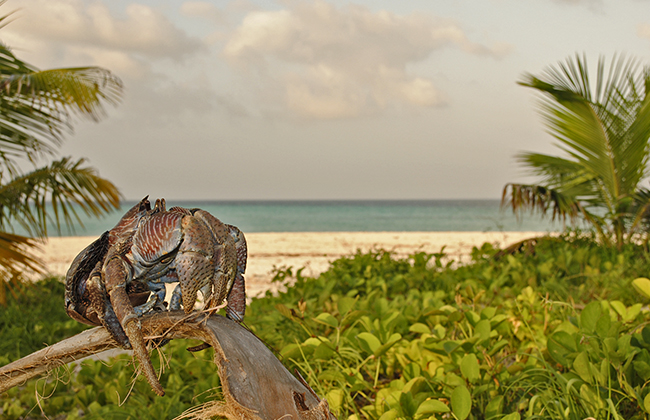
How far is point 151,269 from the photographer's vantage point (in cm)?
91

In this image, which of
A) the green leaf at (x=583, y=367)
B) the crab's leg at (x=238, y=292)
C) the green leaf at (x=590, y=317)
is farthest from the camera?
the green leaf at (x=590, y=317)

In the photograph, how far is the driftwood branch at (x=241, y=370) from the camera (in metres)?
0.80

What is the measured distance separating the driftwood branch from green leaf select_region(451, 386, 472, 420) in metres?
0.87

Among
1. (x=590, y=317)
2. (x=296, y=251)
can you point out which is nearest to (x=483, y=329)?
(x=590, y=317)

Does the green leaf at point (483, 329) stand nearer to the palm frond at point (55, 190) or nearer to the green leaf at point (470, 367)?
the green leaf at point (470, 367)

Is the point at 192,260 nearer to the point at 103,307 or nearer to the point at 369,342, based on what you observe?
the point at 103,307

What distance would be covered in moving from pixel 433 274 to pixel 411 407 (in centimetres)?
309

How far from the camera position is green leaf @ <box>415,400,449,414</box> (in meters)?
1.61

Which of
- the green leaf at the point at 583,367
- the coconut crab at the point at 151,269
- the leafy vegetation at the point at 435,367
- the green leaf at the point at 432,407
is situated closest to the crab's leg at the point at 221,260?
the coconut crab at the point at 151,269

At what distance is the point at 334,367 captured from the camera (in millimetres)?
2143

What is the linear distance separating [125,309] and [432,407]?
1208 millimetres

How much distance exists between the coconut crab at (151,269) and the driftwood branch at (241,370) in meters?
0.04

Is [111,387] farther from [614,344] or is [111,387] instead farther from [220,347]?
[614,344]

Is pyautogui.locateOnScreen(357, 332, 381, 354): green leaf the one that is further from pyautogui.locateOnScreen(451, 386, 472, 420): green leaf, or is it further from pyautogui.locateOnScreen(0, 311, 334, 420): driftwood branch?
pyautogui.locateOnScreen(0, 311, 334, 420): driftwood branch
